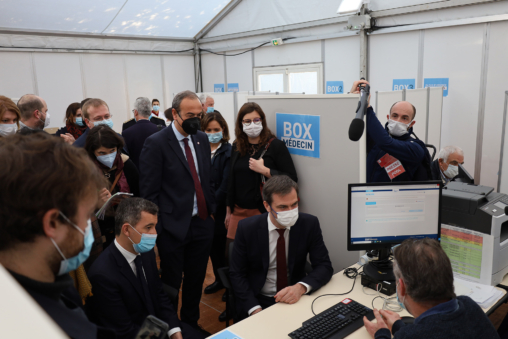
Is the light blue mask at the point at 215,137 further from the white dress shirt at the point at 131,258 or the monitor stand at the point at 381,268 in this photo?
the monitor stand at the point at 381,268

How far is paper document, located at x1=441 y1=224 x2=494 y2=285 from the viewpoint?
211 cm

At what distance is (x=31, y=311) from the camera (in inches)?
13.3

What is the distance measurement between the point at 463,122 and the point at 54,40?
7852mm

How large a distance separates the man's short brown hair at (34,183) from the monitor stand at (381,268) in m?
1.83

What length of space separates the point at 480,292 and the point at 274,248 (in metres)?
1.17

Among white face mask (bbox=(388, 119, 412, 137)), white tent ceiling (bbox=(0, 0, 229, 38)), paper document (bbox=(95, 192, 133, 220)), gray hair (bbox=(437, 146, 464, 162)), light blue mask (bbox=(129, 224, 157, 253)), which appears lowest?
light blue mask (bbox=(129, 224, 157, 253))

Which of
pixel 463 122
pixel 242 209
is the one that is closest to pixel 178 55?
pixel 463 122

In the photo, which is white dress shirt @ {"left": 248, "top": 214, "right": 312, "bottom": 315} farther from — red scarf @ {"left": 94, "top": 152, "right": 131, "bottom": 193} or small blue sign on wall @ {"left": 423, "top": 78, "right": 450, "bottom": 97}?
small blue sign on wall @ {"left": 423, "top": 78, "right": 450, "bottom": 97}

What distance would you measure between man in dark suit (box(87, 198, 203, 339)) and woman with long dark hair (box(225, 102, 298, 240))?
2.99 feet

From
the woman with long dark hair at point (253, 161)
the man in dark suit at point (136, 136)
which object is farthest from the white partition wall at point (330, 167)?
the man in dark suit at point (136, 136)

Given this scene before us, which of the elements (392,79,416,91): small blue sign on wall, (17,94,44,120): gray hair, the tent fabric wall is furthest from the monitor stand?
the tent fabric wall

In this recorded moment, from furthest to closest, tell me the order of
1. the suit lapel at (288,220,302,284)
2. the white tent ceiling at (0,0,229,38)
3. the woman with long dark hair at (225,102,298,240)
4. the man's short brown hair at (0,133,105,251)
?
1. the white tent ceiling at (0,0,229,38)
2. the woman with long dark hair at (225,102,298,240)
3. the suit lapel at (288,220,302,284)
4. the man's short brown hair at (0,133,105,251)

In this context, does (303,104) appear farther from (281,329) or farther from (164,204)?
(281,329)

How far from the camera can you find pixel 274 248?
2.29m
